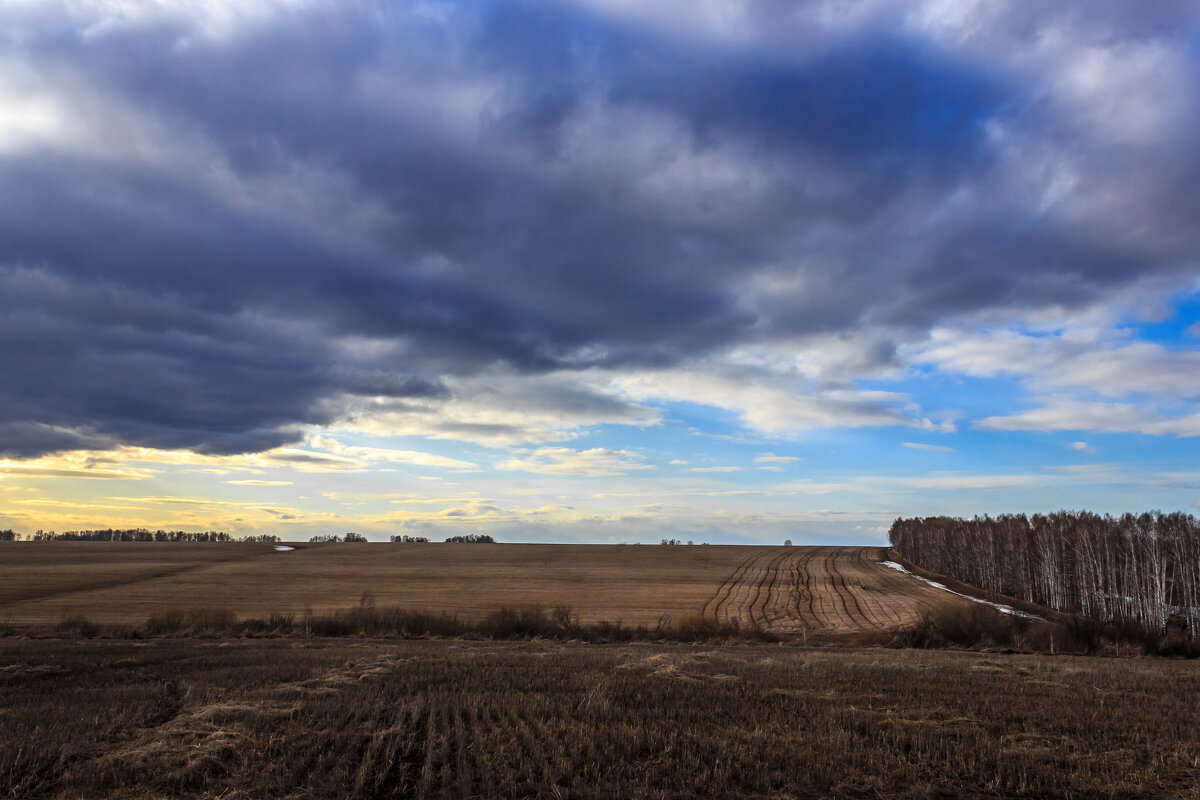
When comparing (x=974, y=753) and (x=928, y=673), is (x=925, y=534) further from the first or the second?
(x=974, y=753)

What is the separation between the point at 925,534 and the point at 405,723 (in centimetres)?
13195

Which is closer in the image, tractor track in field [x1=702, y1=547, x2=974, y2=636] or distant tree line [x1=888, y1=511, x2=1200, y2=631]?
tractor track in field [x1=702, y1=547, x2=974, y2=636]

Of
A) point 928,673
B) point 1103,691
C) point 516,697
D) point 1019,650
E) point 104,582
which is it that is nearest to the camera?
point 516,697

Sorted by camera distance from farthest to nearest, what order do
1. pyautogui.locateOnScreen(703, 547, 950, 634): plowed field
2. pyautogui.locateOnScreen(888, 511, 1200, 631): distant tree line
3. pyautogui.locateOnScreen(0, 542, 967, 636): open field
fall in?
pyautogui.locateOnScreen(888, 511, 1200, 631): distant tree line
pyautogui.locateOnScreen(0, 542, 967, 636): open field
pyautogui.locateOnScreen(703, 547, 950, 634): plowed field

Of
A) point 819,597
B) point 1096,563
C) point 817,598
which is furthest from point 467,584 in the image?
point 1096,563

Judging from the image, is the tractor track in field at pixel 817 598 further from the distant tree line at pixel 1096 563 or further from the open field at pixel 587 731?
the open field at pixel 587 731

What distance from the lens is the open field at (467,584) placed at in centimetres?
5456

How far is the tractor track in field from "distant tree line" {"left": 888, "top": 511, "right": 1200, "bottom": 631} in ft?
42.4

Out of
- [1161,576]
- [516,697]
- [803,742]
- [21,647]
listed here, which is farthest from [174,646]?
[1161,576]

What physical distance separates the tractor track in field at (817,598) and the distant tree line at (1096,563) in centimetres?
1291

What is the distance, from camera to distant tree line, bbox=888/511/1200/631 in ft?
190

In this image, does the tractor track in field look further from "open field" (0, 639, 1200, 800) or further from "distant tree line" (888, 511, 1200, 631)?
"open field" (0, 639, 1200, 800)

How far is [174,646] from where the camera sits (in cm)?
3250

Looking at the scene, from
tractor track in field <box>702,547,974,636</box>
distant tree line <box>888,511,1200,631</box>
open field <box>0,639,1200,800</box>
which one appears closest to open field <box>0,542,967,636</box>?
tractor track in field <box>702,547,974,636</box>
